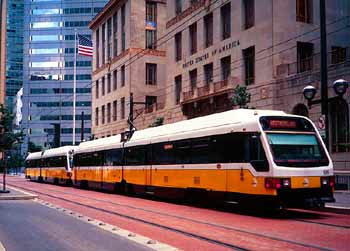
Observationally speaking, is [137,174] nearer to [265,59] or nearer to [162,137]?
[162,137]

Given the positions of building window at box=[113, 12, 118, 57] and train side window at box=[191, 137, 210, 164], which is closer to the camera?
train side window at box=[191, 137, 210, 164]

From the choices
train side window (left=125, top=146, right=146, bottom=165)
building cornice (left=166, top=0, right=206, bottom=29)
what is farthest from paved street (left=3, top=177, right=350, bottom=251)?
building cornice (left=166, top=0, right=206, bottom=29)

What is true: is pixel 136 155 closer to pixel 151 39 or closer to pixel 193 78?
pixel 193 78

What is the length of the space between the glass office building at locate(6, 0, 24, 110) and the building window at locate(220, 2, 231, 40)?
132m

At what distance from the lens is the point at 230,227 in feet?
46.5

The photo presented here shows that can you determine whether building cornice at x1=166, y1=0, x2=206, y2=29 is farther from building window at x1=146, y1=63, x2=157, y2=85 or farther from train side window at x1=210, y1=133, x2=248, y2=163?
train side window at x1=210, y1=133, x2=248, y2=163

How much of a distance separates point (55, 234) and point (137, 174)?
14227 mm

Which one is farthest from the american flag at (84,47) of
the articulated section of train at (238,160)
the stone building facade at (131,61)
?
the articulated section of train at (238,160)

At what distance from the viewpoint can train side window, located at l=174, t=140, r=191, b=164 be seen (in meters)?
21.8

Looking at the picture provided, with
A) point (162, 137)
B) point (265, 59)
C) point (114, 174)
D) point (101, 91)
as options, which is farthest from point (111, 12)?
point (162, 137)

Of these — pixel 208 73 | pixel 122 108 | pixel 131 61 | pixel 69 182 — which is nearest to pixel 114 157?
pixel 69 182

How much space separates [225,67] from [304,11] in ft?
25.4

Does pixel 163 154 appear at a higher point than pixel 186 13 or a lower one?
lower

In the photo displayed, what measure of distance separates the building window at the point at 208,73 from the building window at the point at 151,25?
24173 mm
